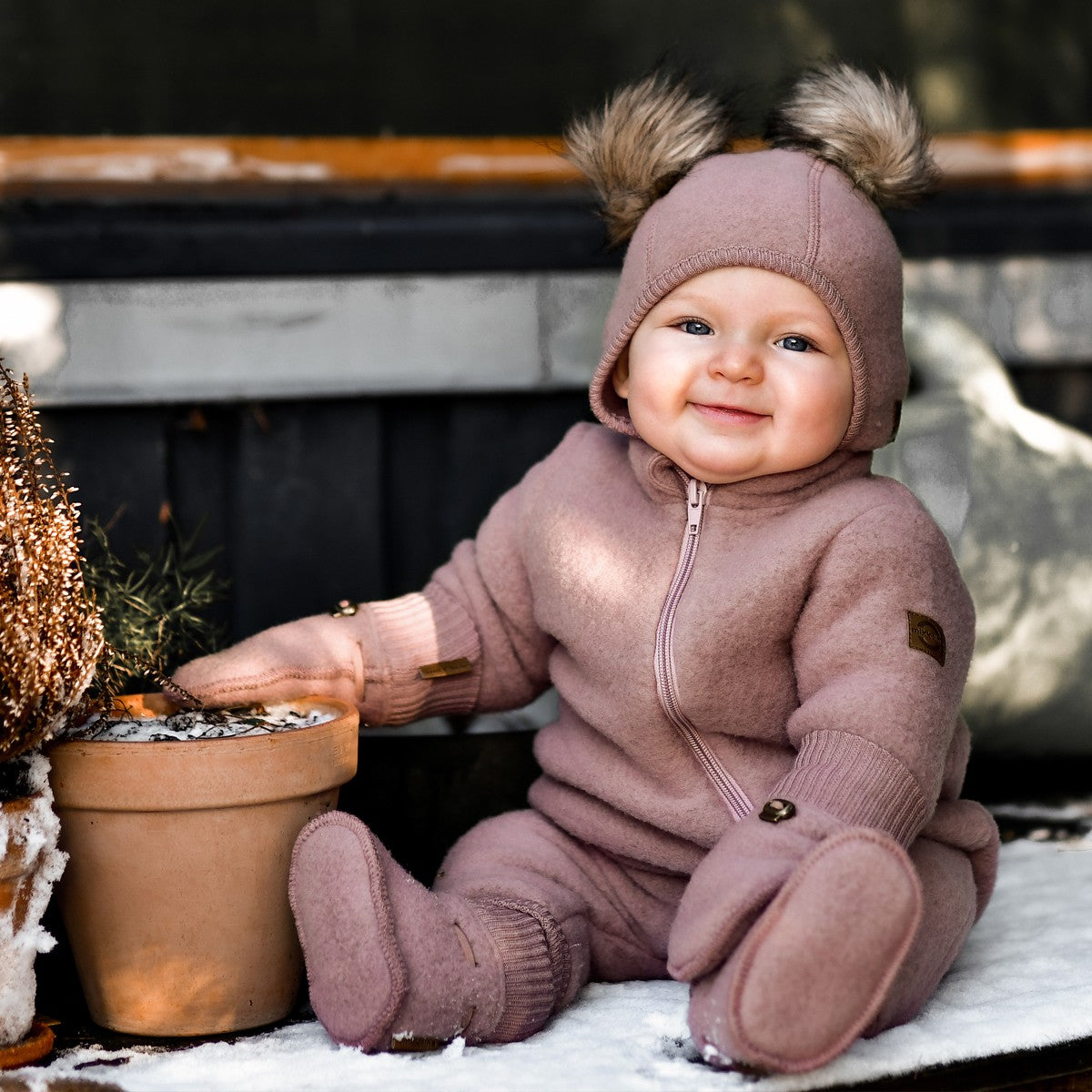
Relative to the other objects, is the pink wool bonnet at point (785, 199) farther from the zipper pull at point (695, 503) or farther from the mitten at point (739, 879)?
the mitten at point (739, 879)

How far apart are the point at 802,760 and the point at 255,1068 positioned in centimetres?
73

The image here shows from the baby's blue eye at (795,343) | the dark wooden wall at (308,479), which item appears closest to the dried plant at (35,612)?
the dark wooden wall at (308,479)

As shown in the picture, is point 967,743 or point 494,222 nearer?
point 967,743

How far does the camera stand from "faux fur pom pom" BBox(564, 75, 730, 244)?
207cm

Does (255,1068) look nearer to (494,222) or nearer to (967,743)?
(967,743)

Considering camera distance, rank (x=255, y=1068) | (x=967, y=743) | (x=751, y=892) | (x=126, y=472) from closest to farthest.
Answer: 1. (x=751, y=892)
2. (x=255, y=1068)
3. (x=967, y=743)
4. (x=126, y=472)

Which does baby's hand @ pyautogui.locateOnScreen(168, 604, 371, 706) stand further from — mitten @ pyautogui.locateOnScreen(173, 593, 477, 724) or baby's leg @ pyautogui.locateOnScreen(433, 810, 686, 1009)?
baby's leg @ pyautogui.locateOnScreen(433, 810, 686, 1009)

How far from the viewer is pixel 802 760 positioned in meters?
1.73

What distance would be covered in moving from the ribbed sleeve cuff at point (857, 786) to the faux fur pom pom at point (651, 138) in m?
0.84

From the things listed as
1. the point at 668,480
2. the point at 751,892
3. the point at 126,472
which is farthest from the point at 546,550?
the point at 126,472

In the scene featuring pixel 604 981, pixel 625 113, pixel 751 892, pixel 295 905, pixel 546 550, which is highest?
pixel 625 113

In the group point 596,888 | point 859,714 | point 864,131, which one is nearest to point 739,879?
point 859,714

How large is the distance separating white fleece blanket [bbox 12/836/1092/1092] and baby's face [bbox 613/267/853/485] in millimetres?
713

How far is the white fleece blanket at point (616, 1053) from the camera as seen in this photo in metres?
1.63
